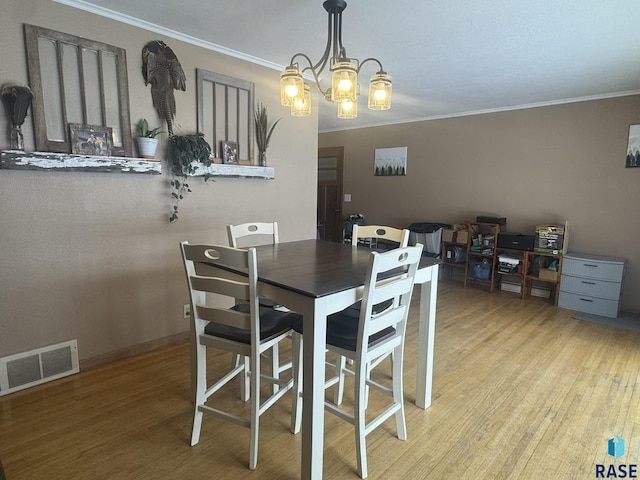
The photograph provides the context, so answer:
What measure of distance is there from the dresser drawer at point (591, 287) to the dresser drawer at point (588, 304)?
4 cm

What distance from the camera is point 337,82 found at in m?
1.73

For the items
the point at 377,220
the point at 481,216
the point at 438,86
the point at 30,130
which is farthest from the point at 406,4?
the point at 377,220

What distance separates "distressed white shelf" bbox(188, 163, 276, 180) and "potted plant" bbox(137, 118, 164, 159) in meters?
0.35

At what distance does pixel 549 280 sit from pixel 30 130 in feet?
16.0

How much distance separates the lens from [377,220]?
19.7 ft

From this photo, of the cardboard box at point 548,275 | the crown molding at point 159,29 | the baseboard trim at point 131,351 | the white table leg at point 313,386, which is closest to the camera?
the white table leg at point 313,386

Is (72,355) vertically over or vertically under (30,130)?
under

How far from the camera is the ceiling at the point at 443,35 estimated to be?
7.07 feet

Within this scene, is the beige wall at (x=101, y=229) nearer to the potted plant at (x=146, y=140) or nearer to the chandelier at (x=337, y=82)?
the potted plant at (x=146, y=140)

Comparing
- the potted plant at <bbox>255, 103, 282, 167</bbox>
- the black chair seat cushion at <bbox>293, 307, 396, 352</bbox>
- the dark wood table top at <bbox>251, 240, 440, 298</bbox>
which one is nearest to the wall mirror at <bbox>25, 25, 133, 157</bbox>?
the potted plant at <bbox>255, 103, 282, 167</bbox>

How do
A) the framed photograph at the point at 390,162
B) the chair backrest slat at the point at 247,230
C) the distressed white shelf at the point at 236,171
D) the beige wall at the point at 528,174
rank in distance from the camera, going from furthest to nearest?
the framed photograph at the point at 390,162, the beige wall at the point at 528,174, the distressed white shelf at the point at 236,171, the chair backrest slat at the point at 247,230

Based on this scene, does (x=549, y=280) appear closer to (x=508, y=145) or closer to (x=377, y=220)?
(x=508, y=145)

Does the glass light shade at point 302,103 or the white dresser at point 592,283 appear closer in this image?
the glass light shade at point 302,103


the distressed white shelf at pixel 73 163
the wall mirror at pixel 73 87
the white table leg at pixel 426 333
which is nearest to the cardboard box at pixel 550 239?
the white table leg at pixel 426 333
